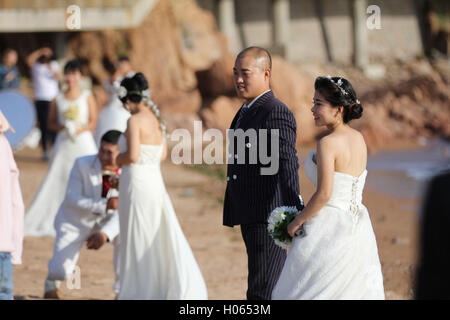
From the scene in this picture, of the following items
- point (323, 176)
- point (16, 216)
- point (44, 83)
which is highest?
point (44, 83)

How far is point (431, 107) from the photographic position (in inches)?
1085

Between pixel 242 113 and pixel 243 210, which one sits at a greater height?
A: pixel 242 113

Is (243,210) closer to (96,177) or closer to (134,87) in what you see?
(134,87)

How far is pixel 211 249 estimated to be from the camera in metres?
9.23

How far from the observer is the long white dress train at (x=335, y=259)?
4258mm

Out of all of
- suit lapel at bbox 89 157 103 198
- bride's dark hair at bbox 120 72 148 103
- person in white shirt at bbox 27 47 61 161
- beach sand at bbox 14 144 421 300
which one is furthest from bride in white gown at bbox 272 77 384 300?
person in white shirt at bbox 27 47 61 161

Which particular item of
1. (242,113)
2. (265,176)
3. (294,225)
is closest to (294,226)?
(294,225)

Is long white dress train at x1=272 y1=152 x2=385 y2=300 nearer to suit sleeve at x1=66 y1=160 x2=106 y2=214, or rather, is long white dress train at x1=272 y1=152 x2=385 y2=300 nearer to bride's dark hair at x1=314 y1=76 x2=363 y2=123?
bride's dark hair at x1=314 y1=76 x2=363 y2=123

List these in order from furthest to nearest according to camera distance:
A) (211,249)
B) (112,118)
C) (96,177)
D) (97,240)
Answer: (112,118), (211,249), (96,177), (97,240)

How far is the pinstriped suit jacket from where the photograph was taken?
4648 millimetres

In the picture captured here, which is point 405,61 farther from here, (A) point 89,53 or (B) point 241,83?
(B) point 241,83

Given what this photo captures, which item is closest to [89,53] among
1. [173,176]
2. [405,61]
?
[173,176]

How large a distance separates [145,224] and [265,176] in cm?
178

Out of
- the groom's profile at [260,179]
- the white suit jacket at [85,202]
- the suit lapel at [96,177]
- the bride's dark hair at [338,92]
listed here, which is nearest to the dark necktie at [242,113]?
the groom's profile at [260,179]
